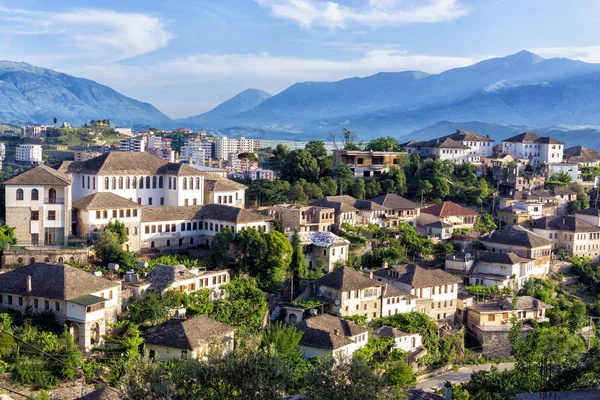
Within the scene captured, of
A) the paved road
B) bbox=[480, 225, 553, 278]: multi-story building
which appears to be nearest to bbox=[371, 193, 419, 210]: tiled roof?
bbox=[480, 225, 553, 278]: multi-story building

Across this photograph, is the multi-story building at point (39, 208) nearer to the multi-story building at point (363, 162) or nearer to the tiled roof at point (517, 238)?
the tiled roof at point (517, 238)

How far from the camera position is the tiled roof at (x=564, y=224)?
53.6 meters

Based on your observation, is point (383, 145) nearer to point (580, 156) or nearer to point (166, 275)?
point (580, 156)

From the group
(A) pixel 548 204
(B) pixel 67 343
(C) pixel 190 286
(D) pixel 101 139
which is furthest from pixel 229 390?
(D) pixel 101 139

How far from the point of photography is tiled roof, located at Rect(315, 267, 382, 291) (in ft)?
120

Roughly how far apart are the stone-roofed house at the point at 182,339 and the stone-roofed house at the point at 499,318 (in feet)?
54.6

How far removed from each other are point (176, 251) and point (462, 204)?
29381mm

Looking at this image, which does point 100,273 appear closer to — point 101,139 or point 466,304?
point 466,304

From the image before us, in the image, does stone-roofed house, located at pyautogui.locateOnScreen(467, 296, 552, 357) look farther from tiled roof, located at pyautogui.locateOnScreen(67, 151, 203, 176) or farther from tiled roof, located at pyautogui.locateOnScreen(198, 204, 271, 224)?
tiled roof, located at pyautogui.locateOnScreen(67, 151, 203, 176)

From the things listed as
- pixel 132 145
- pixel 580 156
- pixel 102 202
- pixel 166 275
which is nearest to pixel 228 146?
pixel 132 145

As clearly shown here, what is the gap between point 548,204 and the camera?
199 ft

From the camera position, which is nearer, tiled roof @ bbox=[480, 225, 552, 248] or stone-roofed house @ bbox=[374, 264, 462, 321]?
stone-roofed house @ bbox=[374, 264, 462, 321]

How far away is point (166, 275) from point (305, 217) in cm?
1279

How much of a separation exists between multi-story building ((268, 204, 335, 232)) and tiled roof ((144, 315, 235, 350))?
13.1 m
